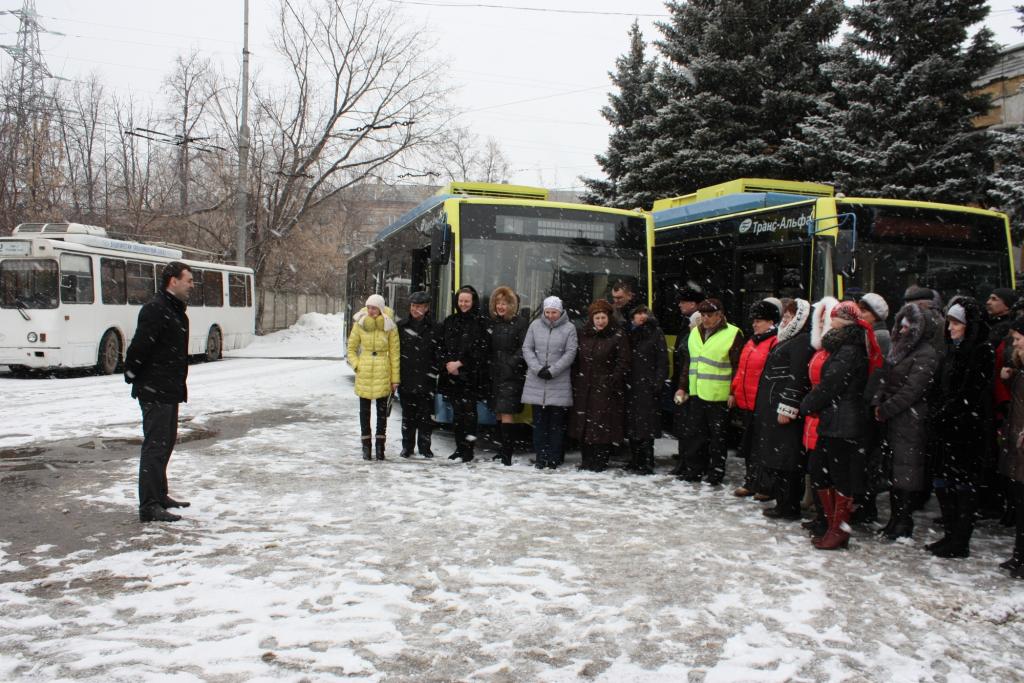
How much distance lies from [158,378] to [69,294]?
1338 centimetres

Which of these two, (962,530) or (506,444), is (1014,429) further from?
(506,444)

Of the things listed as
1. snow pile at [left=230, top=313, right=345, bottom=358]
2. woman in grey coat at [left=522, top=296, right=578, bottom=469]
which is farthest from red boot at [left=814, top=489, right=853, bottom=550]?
snow pile at [left=230, top=313, right=345, bottom=358]

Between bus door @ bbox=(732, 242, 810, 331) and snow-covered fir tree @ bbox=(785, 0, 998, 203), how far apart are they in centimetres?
742

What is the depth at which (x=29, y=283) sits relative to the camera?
17.0m

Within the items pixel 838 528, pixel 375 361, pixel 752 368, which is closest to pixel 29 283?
pixel 375 361

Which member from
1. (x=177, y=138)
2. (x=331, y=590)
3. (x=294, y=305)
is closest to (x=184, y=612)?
(x=331, y=590)

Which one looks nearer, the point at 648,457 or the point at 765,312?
the point at 765,312

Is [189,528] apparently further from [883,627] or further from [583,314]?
[583,314]

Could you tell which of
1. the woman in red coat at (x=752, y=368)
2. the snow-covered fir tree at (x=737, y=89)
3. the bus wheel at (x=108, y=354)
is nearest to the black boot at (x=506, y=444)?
the woman in red coat at (x=752, y=368)

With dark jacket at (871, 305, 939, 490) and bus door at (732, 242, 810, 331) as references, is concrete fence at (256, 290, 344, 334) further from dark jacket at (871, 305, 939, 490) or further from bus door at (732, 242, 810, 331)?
dark jacket at (871, 305, 939, 490)

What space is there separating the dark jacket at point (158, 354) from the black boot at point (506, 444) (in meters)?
3.58

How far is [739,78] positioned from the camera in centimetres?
2064

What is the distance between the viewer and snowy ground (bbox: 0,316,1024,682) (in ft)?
12.3

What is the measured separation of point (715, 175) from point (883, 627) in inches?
709
